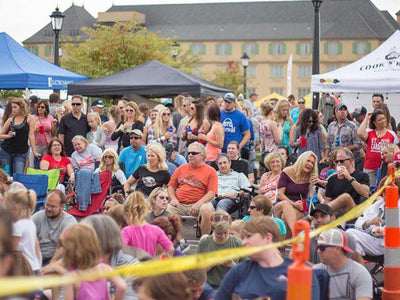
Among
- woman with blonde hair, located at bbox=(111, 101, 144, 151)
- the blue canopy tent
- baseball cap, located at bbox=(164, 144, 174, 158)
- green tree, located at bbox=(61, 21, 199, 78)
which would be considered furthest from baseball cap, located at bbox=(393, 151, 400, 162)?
green tree, located at bbox=(61, 21, 199, 78)

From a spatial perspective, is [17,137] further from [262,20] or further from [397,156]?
[262,20]

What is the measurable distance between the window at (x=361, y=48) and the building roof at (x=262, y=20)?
3.32 ft

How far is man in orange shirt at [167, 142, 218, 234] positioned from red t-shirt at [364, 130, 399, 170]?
2652 mm

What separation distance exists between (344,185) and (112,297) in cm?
451

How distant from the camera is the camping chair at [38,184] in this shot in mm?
11211

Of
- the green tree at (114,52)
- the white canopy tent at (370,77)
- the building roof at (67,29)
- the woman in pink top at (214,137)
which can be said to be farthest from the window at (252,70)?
the woman in pink top at (214,137)

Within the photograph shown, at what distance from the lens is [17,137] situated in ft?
44.0

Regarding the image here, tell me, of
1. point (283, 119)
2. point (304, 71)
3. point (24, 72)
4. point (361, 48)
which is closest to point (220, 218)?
point (283, 119)

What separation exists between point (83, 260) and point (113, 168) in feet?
21.9

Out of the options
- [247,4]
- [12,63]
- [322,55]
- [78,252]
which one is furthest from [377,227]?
[247,4]

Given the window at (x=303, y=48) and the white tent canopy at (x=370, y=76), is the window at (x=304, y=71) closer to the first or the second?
the window at (x=303, y=48)

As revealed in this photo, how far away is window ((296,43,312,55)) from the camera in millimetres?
116812

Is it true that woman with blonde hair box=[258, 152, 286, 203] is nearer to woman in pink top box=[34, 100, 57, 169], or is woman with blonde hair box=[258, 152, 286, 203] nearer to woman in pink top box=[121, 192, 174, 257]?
woman in pink top box=[121, 192, 174, 257]

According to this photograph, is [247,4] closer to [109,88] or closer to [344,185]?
[109,88]
